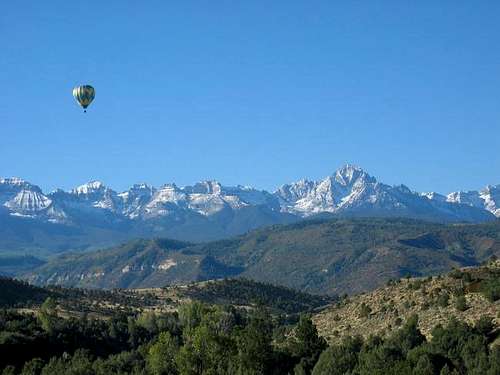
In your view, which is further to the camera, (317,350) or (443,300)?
(443,300)

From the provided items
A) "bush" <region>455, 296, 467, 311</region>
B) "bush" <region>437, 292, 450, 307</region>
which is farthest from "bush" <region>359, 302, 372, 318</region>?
"bush" <region>455, 296, 467, 311</region>

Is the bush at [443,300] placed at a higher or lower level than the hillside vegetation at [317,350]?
higher

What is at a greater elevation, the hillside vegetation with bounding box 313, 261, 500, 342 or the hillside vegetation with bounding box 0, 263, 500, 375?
the hillside vegetation with bounding box 313, 261, 500, 342

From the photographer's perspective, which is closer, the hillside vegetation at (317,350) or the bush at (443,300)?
the hillside vegetation at (317,350)

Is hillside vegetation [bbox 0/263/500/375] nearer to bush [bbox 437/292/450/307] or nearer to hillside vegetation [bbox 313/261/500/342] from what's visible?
bush [bbox 437/292/450/307]

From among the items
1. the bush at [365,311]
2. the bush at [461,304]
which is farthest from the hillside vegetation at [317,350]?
the bush at [365,311]

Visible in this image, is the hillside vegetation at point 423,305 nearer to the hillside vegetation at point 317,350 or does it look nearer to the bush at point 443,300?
the bush at point 443,300

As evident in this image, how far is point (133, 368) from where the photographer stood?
142375 mm

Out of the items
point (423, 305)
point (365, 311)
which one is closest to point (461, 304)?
point (423, 305)

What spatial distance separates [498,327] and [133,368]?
57.3 metres

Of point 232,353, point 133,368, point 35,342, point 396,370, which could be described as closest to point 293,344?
point 232,353

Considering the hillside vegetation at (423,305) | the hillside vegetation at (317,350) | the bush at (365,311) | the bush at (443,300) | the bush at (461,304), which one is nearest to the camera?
the hillside vegetation at (317,350)

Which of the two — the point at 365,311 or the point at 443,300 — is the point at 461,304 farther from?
the point at 365,311

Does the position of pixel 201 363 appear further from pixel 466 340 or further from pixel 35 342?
pixel 35 342
